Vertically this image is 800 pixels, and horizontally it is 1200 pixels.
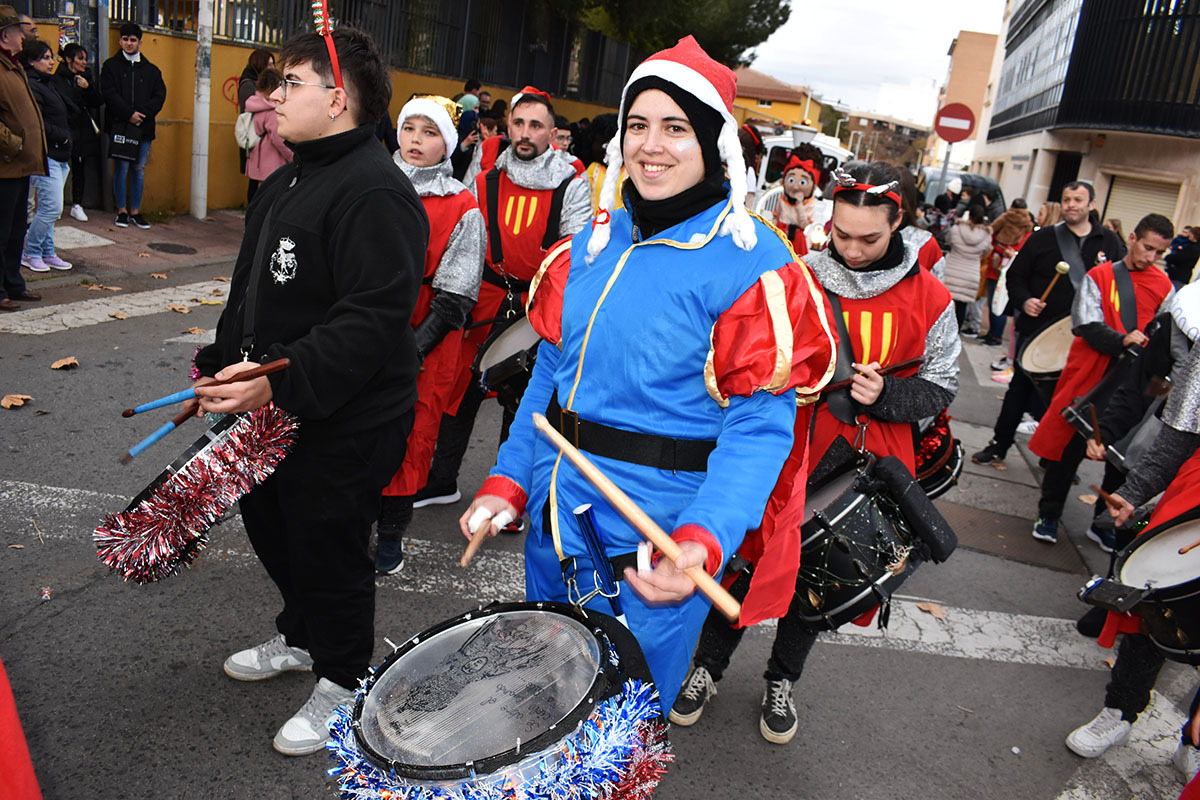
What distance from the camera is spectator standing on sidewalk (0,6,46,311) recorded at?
6891 millimetres

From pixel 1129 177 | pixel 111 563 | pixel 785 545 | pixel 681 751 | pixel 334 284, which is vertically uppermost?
pixel 1129 177

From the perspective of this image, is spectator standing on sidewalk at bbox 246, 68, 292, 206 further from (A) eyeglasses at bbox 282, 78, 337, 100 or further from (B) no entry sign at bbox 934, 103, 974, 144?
(B) no entry sign at bbox 934, 103, 974, 144

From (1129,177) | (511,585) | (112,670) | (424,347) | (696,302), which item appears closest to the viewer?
(696,302)

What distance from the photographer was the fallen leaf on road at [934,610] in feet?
15.2

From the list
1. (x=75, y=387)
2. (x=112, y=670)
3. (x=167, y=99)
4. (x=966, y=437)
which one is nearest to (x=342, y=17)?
(x=167, y=99)

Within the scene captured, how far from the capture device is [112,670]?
3.25m

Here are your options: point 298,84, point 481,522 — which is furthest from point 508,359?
point 481,522

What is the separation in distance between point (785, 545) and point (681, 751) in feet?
4.40

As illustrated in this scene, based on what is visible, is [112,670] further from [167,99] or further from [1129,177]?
[1129,177]

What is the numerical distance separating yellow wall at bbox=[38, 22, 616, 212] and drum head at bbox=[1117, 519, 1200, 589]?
1133 centimetres

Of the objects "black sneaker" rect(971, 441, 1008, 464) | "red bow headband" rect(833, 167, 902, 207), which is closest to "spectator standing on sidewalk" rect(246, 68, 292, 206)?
"black sneaker" rect(971, 441, 1008, 464)

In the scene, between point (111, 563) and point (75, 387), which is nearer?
point (111, 563)

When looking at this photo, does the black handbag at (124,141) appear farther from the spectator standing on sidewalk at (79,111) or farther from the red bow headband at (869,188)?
the red bow headband at (869,188)

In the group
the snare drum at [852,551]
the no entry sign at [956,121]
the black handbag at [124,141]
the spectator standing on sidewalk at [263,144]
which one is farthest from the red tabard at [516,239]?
the no entry sign at [956,121]
